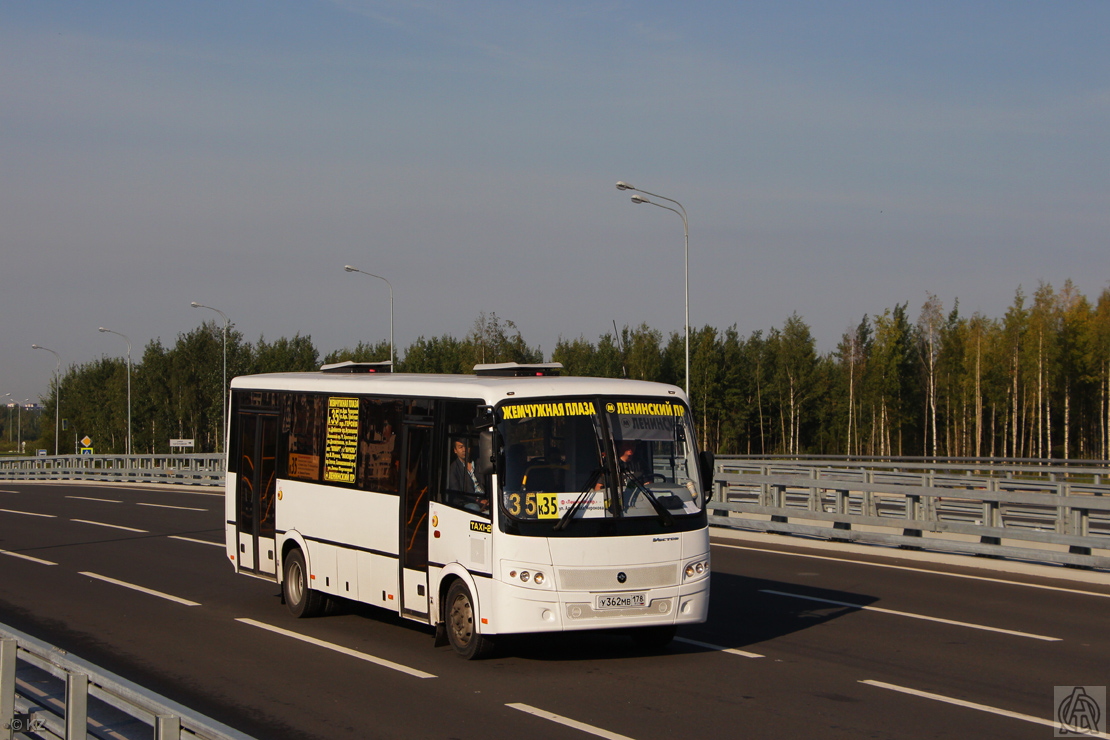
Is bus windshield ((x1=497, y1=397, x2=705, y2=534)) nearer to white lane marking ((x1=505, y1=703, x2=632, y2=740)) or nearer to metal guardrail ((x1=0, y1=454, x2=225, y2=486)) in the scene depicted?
white lane marking ((x1=505, y1=703, x2=632, y2=740))

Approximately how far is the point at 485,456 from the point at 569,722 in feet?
8.89

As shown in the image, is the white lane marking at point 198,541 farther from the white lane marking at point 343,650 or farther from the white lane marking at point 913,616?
the white lane marking at point 913,616

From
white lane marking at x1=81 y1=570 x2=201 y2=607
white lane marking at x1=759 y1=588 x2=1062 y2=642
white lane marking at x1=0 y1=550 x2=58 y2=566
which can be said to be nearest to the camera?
white lane marking at x1=759 y1=588 x2=1062 y2=642

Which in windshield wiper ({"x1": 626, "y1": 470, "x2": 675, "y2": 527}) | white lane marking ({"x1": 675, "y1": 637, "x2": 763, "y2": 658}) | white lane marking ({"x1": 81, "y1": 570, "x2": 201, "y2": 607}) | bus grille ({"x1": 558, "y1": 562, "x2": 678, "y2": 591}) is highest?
windshield wiper ({"x1": 626, "y1": 470, "x2": 675, "y2": 527})

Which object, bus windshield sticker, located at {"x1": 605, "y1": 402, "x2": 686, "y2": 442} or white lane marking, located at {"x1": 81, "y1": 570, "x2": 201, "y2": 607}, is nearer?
bus windshield sticker, located at {"x1": 605, "y1": 402, "x2": 686, "y2": 442}

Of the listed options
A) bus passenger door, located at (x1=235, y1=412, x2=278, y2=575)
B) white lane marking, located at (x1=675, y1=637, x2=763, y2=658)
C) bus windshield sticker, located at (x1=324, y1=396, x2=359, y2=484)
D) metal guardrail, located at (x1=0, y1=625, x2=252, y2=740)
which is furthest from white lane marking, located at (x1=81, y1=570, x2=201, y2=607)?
metal guardrail, located at (x1=0, y1=625, x2=252, y2=740)

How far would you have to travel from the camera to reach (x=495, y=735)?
24.7 ft

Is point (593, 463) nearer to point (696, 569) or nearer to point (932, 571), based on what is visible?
point (696, 569)

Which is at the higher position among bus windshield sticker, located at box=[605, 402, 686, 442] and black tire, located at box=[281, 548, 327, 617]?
bus windshield sticker, located at box=[605, 402, 686, 442]

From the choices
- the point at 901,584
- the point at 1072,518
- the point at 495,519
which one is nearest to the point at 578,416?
the point at 495,519

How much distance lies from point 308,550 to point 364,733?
16.8 feet

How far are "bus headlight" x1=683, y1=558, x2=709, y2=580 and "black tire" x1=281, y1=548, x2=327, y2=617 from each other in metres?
4.67

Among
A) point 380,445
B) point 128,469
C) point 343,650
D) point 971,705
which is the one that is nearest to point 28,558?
point 380,445

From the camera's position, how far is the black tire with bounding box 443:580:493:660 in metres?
9.89
